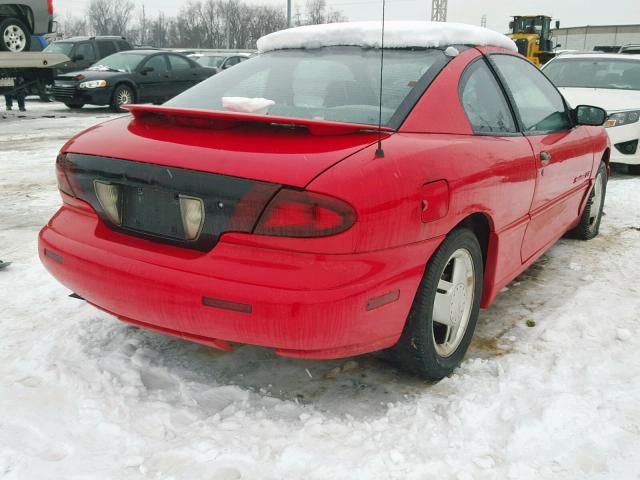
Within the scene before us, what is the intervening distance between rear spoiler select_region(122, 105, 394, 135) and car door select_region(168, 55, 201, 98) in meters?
13.5

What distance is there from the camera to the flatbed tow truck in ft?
37.6

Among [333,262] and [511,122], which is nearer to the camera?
[333,262]

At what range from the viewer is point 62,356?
284 centimetres

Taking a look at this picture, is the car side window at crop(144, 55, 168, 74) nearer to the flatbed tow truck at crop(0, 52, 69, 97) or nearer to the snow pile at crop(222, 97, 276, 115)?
the flatbed tow truck at crop(0, 52, 69, 97)

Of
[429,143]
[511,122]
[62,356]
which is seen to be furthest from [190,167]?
[511,122]

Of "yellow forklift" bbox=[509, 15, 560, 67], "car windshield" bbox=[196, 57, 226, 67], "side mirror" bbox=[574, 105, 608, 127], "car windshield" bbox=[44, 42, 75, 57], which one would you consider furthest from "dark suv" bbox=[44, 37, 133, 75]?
"yellow forklift" bbox=[509, 15, 560, 67]

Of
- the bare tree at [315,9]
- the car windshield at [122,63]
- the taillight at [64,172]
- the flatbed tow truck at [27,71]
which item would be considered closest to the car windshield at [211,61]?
the car windshield at [122,63]

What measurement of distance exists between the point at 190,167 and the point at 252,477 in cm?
107

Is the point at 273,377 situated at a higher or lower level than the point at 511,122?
lower

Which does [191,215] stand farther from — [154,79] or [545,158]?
[154,79]

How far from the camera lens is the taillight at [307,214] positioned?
2064 millimetres

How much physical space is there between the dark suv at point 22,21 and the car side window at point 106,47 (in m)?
5.21

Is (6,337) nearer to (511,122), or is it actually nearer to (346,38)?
(346,38)

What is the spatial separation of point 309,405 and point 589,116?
2628mm
